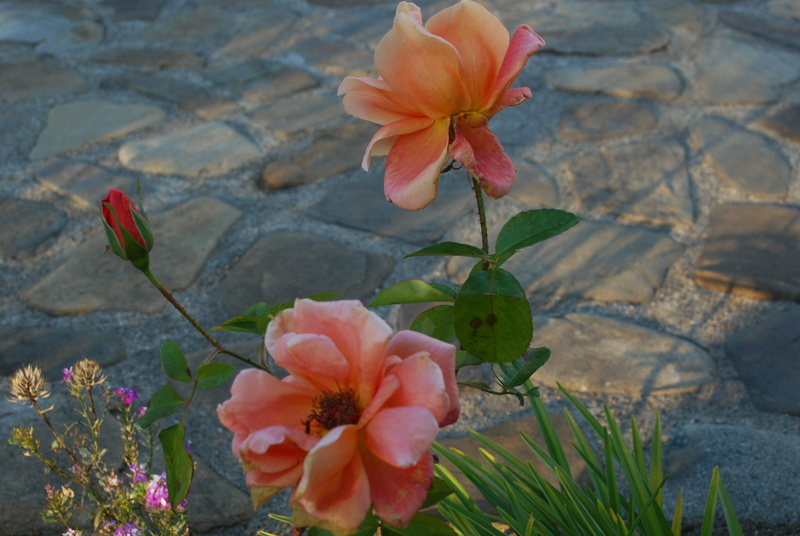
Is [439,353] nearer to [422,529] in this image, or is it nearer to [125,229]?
[422,529]

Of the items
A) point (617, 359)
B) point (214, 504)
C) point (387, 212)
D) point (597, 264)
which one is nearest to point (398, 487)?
point (214, 504)

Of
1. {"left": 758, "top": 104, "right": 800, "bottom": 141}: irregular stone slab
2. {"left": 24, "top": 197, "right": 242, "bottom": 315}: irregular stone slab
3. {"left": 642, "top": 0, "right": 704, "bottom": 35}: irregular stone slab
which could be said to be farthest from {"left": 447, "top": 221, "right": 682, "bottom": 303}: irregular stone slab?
{"left": 642, "top": 0, "right": 704, "bottom": 35}: irregular stone slab

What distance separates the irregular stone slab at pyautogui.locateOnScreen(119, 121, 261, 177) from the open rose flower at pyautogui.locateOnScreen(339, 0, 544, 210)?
1.83m

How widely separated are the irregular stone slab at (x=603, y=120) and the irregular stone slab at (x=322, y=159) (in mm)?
686

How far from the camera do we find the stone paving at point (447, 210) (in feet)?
5.25

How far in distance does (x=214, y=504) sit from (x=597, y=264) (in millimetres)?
1163

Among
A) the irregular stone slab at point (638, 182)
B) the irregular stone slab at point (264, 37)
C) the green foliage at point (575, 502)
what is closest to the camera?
the green foliage at point (575, 502)

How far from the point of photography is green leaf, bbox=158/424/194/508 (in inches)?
27.8

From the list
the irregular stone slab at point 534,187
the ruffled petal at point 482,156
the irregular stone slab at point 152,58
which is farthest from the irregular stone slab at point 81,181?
the ruffled petal at point 482,156

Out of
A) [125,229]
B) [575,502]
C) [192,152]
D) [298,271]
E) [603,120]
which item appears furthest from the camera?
[603,120]

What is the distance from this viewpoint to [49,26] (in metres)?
3.58

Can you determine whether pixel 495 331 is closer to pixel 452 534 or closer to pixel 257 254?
pixel 452 534

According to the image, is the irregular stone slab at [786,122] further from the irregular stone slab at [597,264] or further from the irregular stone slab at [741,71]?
the irregular stone slab at [597,264]

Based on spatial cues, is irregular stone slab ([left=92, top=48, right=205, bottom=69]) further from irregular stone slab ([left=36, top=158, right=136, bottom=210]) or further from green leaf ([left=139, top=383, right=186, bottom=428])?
green leaf ([left=139, top=383, right=186, bottom=428])
